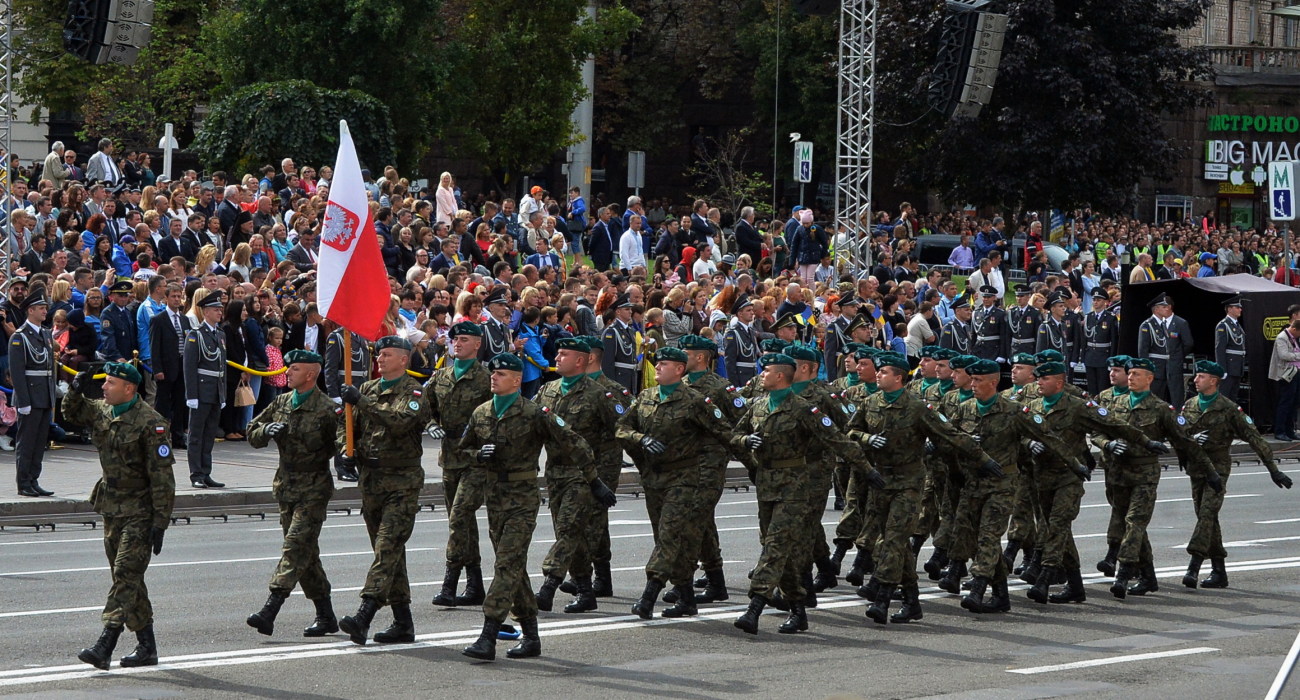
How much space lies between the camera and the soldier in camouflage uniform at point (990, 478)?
13.1 metres

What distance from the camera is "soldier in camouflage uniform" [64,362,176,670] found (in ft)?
33.6

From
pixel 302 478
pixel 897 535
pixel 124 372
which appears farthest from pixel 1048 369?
pixel 124 372

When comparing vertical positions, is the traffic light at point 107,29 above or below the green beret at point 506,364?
above

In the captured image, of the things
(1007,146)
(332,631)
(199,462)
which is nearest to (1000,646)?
(332,631)

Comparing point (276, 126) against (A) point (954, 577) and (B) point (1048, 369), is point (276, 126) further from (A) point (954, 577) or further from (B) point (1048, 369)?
(A) point (954, 577)

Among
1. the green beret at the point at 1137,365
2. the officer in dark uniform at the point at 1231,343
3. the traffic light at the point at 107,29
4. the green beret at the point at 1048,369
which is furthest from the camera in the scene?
the officer in dark uniform at the point at 1231,343

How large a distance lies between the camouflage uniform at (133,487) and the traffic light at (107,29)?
11.9 m

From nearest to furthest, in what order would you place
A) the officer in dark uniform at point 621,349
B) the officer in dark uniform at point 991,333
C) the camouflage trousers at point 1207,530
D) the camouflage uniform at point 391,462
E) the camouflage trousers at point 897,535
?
the camouflage uniform at point 391,462
the camouflage trousers at point 897,535
the camouflage trousers at point 1207,530
the officer in dark uniform at point 621,349
the officer in dark uniform at point 991,333

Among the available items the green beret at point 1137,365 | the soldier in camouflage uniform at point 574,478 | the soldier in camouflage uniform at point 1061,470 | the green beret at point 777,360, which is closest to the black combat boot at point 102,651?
the soldier in camouflage uniform at point 574,478

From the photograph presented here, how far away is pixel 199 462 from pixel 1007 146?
2495 cm

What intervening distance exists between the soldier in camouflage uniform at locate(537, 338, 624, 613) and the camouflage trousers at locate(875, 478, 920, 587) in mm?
1976

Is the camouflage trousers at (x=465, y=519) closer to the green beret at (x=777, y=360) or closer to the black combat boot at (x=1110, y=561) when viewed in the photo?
the green beret at (x=777, y=360)

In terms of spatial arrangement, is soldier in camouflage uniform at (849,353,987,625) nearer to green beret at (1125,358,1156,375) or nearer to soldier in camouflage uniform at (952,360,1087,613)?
soldier in camouflage uniform at (952,360,1087,613)

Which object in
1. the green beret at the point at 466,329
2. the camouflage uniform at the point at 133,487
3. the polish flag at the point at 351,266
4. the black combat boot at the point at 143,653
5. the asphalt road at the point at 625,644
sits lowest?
the asphalt road at the point at 625,644
